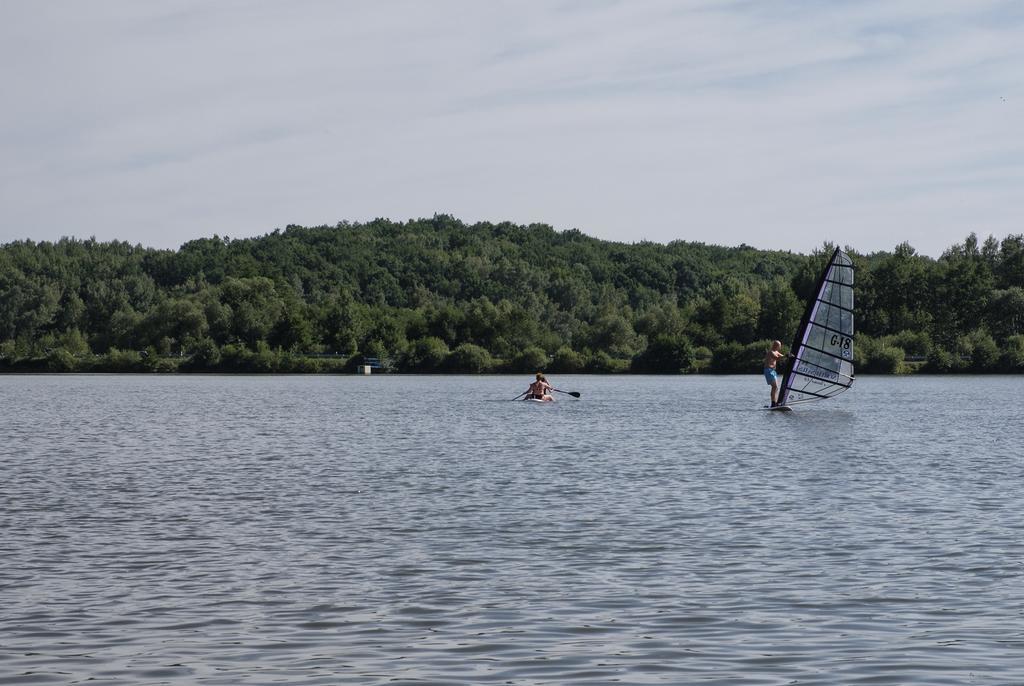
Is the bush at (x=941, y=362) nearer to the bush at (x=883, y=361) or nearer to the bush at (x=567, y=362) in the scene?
the bush at (x=883, y=361)

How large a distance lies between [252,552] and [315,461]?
1523 centimetres

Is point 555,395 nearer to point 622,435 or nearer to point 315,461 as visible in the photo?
point 622,435

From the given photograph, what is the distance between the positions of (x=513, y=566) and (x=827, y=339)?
4265 centimetres

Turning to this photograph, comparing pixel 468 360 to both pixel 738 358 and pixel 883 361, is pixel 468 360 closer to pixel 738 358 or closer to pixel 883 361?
pixel 738 358

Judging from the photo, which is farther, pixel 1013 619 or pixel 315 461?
pixel 315 461

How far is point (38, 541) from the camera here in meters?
17.4

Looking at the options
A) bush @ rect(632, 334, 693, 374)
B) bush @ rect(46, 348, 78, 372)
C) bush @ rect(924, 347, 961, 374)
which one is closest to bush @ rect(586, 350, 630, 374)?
bush @ rect(632, 334, 693, 374)

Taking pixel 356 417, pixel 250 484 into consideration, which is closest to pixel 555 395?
pixel 356 417

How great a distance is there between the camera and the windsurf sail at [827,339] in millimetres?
55031

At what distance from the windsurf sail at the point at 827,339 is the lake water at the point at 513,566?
20673 mm

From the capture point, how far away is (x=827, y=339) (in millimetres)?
55719

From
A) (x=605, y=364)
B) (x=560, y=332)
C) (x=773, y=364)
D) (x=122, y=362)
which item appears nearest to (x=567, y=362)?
(x=605, y=364)

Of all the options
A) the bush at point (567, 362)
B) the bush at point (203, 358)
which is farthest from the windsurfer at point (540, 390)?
the bush at point (203, 358)

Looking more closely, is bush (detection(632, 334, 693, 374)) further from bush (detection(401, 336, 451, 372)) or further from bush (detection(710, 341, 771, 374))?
bush (detection(401, 336, 451, 372))
